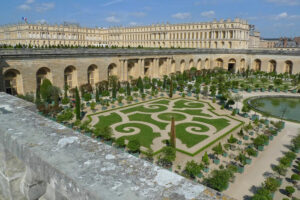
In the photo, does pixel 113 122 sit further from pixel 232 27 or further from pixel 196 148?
pixel 232 27

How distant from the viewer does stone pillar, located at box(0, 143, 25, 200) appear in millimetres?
4417

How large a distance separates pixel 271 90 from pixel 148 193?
41285 millimetres

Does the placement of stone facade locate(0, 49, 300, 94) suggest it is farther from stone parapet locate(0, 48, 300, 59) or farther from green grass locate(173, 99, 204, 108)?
green grass locate(173, 99, 204, 108)

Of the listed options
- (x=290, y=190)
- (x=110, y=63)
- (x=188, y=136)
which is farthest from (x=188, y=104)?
(x=290, y=190)

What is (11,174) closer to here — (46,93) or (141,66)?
(46,93)

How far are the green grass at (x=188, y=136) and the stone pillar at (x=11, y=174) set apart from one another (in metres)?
14.3

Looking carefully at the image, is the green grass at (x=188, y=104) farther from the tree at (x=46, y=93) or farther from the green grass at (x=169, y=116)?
the tree at (x=46, y=93)

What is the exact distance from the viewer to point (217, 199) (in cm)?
304

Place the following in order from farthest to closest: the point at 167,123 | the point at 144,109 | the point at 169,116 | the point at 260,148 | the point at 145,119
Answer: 1. the point at 144,109
2. the point at 169,116
3. the point at 145,119
4. the point at 167,123
5. the point at 260,148

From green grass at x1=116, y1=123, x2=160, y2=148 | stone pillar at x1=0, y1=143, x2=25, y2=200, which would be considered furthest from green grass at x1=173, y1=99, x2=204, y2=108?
stone pillar at x1=0, y1=143, x2=25, y2=200

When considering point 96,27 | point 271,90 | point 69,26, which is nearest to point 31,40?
point 69,26

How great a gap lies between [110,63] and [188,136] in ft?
80.3

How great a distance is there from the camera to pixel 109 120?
2312cm

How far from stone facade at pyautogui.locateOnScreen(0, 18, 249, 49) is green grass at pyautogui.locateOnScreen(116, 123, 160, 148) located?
4288 centimetres
